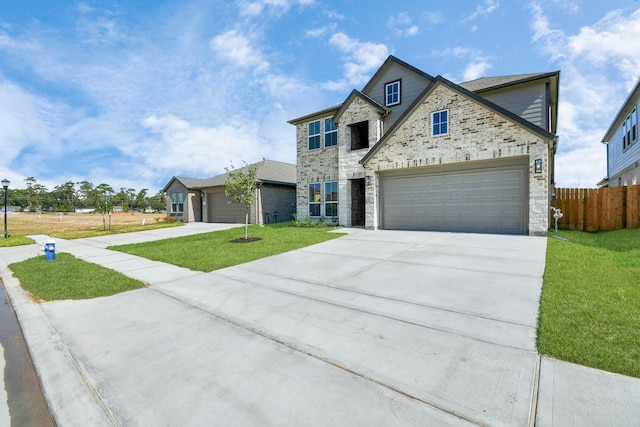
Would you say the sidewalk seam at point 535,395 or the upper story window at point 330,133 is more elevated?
the upper story window at point 330,133

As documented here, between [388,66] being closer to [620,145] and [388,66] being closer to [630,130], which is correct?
[630,130]

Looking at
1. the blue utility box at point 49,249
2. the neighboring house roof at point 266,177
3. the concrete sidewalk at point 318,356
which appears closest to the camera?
the concrete sidewalk at point 318,356

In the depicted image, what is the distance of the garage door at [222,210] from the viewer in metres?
21.4

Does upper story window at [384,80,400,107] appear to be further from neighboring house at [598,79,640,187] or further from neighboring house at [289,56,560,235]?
neighboring house at [598,79,640,187]

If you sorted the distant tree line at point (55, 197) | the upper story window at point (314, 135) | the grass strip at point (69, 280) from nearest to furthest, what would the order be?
the grass strip at point (69, 280), the upper story window at point (314, 135), the distant tree line at point (55, 197)

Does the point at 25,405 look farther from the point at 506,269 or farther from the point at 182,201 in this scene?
the point at 182,201

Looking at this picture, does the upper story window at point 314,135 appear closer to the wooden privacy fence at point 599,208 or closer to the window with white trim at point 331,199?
the window with white trim at point 331,199

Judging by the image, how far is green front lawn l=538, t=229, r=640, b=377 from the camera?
8.77 ft

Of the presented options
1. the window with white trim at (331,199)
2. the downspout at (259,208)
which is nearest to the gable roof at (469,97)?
the window with white trim at (331,199)

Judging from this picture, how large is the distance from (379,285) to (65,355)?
14.5ft

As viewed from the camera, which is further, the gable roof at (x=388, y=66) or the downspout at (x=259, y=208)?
the downspout at (x=259, y=208)

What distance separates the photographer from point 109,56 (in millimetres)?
11688

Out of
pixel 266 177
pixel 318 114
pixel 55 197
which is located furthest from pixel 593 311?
pixel 55 197

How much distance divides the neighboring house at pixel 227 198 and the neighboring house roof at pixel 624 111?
20.6 metres
